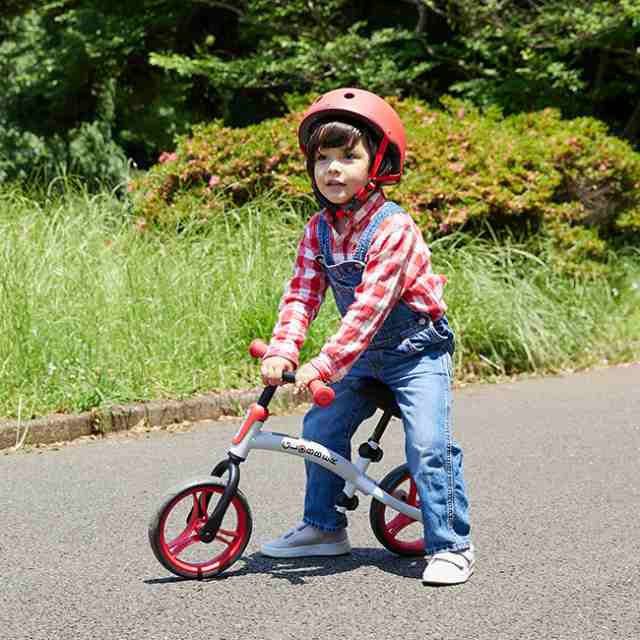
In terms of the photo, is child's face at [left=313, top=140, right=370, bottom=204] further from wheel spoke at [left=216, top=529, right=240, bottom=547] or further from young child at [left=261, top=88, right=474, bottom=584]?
wheel spoke at [left=216, top=529, right=240, bottom=547]

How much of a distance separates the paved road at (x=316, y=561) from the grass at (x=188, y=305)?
679 mm

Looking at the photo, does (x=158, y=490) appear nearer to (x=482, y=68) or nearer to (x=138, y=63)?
(x=482, y=68)

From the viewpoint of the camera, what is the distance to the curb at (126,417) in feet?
20.5

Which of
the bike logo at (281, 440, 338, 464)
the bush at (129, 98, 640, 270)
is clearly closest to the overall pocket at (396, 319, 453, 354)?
the bike logo at (281, 440, 338, 464)

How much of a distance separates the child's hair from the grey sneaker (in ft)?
4.30

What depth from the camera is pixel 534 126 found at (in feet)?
33.6

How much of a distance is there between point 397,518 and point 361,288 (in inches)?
39.4

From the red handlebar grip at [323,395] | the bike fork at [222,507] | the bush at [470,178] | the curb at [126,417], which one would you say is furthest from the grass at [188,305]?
the red handlebar grip at [323,395]

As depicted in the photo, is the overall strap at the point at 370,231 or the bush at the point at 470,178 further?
the bush at the point at 470,178

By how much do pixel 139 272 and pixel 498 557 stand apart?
4.36 meters

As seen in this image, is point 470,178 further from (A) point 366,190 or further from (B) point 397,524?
(A) point 366,190

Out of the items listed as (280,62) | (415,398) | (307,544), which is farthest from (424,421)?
(280,62)

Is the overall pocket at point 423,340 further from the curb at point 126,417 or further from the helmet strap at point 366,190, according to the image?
the curb at point 126,417

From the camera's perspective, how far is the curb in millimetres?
6234
